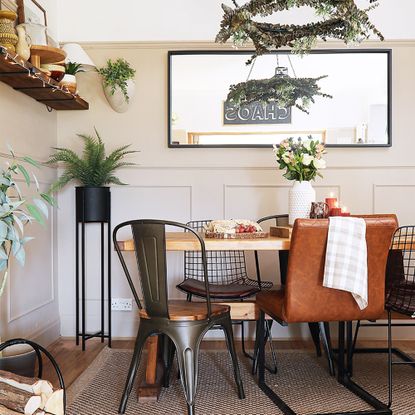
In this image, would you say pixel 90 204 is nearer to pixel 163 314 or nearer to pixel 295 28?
pixel 163 314

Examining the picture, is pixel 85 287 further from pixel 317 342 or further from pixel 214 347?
pixel 317 342

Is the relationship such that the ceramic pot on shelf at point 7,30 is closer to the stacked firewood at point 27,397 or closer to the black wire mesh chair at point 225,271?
the black wire mesh chair at point 225,271

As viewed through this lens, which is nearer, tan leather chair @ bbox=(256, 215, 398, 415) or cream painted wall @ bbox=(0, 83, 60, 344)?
tan leather chair @ bbox=(256, 215, 398, 415)

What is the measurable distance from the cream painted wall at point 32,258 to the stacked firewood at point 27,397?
1.04 metres

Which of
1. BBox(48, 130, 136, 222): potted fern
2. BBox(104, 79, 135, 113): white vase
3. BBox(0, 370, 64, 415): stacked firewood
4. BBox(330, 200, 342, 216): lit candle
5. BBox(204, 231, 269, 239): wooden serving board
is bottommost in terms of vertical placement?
BBox(0, 370, 64, 415): stacked firewood

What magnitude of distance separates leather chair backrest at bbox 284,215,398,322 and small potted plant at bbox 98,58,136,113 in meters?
1.95

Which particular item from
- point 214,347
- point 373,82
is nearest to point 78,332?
point 214,347

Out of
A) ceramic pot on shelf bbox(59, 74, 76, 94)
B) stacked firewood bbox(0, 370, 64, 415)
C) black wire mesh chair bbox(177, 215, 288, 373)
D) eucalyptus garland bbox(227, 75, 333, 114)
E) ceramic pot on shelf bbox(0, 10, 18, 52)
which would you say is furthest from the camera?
ceramic pot on shelf bbox(59, 74, 76, 94)

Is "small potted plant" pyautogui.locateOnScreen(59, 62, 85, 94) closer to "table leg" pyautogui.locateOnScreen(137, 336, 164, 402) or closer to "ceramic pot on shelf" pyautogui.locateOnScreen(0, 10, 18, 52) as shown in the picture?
"ceramic pot on shelf" pyautogui.locateOnScreen(0, 10, 18, 52)

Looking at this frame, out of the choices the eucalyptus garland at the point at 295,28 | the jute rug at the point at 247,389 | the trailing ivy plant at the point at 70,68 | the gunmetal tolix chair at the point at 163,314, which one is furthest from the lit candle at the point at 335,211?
the trailing ivy plant at the point at 70,68

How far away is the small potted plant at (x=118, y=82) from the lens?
3260 mm

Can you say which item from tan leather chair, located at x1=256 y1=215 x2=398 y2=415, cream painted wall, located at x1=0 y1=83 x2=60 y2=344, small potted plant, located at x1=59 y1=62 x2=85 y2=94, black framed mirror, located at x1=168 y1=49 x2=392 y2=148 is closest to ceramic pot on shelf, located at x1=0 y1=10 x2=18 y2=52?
cream painted wall, located at x1=0 y1=83 x2=60 y2=344

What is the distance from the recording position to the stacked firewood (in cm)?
153

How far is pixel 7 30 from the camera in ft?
7.57
